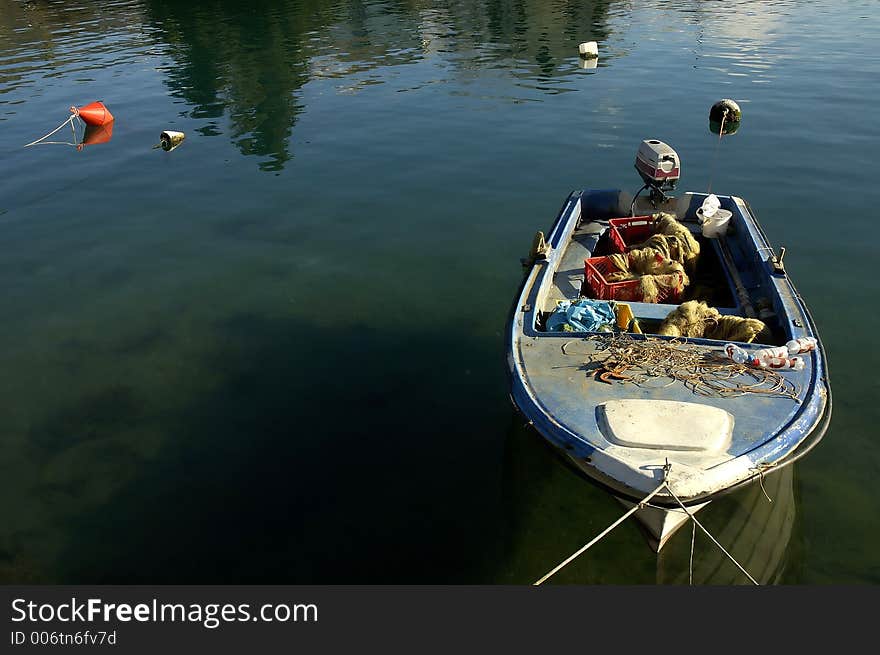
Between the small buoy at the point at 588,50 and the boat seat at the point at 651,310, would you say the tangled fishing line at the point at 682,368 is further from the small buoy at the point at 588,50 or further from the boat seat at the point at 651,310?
the small buoy at the point at 588,50

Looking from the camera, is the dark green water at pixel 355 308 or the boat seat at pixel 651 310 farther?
the boat seat at pixel 651 310

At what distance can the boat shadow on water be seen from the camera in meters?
8.91

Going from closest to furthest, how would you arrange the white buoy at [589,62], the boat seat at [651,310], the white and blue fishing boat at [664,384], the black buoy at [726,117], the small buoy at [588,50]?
the white and blue fishing boat at [664,384] < the boat seat at [651,310] < the black buoy at [726,117] < the white buoy at [589,62] < the small buoy at [588,50]

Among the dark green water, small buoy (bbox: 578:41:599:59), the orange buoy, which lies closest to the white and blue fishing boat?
the dark green water

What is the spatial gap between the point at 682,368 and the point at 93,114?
30.6 metres

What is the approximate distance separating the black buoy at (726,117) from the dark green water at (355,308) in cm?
54

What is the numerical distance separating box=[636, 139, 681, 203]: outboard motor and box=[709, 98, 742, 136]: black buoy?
39.8 feet

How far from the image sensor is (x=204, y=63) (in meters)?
41.9

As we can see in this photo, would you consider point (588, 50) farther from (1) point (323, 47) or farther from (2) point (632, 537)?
(2) point (632, 537)

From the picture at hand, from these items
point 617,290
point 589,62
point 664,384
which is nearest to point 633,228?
point 617,290

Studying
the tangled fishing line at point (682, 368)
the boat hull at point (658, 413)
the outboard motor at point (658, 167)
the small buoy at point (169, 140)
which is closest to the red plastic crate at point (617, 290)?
the boat hull at point (658, 413)

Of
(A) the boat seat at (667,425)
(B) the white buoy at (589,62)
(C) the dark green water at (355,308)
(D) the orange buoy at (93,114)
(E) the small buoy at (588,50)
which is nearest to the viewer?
(A) the boat seat at (667,425)

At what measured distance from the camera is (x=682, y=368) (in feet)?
30.6

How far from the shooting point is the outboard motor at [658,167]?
1567cm
